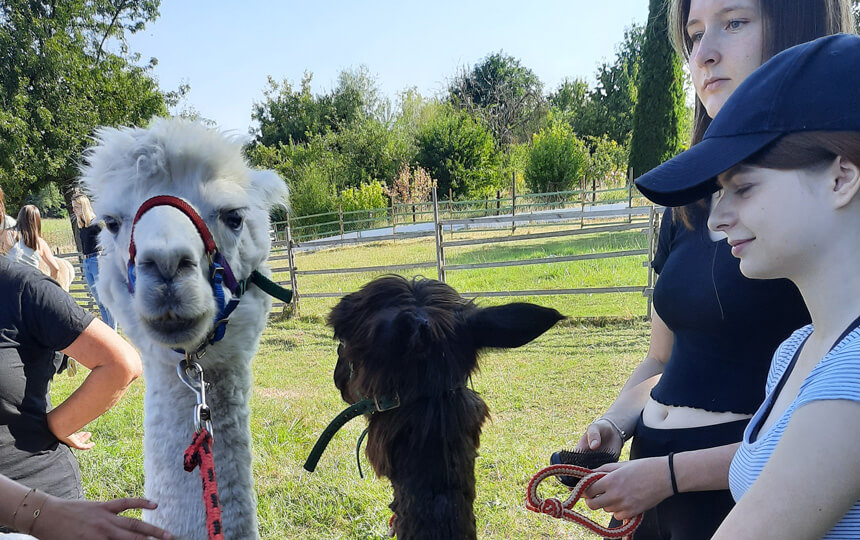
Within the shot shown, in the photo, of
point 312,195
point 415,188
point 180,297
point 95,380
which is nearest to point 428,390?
point 180,297

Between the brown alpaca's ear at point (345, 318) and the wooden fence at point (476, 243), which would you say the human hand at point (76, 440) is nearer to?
the brown alpaca's ear at point (345, 318)

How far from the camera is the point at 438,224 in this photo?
372 inches

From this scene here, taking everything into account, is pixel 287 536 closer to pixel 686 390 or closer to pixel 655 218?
pixel 686 390

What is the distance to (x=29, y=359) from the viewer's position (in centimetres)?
169

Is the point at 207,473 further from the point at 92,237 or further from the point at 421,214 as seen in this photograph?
the point at 421,214

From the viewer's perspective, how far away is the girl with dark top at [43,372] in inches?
63.8

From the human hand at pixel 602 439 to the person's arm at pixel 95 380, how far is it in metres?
1.51

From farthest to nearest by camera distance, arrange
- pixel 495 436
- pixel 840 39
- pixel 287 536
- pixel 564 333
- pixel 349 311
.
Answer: pixel 564 333 → pixel 495 436 → pixel 287 536 → pixel 349 311 → pixel 840 39

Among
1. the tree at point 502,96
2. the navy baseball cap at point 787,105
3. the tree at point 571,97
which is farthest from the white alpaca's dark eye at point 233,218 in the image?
the tree at point 571,97

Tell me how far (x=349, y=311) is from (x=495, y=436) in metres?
3.30

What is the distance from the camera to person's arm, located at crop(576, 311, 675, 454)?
1.45m

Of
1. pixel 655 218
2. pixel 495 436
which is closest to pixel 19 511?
pixel 495 436

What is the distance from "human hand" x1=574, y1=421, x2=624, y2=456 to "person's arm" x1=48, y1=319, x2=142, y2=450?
1507mm

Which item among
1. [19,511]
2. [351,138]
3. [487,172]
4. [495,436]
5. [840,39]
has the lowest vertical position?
[495,436]
